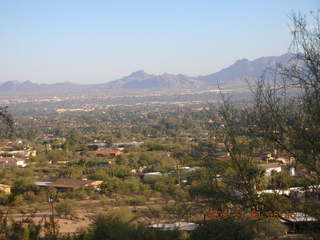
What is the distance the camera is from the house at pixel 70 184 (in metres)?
26.6

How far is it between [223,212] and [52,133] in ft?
236

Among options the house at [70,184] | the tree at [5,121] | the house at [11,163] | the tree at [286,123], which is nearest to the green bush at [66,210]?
the house at [70,184]

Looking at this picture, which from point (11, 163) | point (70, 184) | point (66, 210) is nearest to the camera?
point (66, 210)

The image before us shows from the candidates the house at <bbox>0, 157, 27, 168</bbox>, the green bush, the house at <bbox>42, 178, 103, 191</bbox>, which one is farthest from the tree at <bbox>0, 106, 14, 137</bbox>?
the house at <bbox>0, 157, 27, 168</bbox>

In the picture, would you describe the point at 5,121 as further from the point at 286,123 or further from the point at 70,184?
the point at 70,184


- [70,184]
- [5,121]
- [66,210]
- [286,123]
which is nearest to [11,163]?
[70,184]

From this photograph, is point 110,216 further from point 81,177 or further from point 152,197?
point 81,177

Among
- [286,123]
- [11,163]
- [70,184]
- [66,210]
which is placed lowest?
[11,163]

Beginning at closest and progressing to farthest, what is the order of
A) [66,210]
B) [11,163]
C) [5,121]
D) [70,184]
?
[5,121] → [66,210] → [70,184] → [11,163]

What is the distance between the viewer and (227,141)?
7.59 metres

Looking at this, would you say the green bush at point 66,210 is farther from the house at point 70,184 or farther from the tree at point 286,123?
the tree at point 286,123

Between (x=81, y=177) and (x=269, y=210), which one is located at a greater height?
(x=269, y=210)

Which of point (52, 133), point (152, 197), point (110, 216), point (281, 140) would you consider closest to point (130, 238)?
point (110, 216)

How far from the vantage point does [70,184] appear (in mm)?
27453
